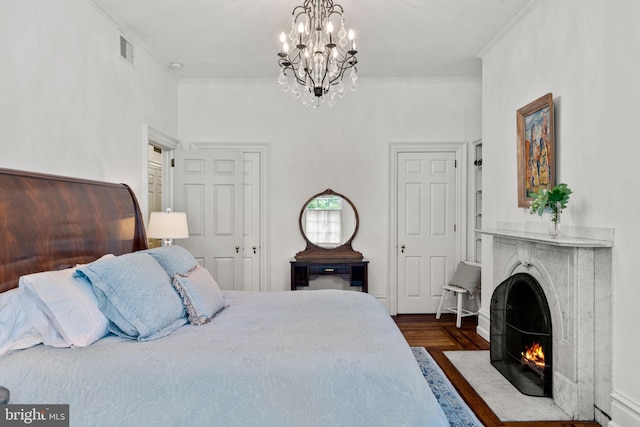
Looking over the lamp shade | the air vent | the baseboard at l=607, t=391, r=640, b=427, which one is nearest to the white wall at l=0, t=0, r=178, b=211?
the air vent

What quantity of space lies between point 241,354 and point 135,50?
3.20 m

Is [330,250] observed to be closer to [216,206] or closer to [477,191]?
[216,206]

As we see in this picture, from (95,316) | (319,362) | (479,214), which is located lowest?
(319,362)

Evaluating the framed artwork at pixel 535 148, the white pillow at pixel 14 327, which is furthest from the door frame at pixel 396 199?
the white pillow at pixel 14 327

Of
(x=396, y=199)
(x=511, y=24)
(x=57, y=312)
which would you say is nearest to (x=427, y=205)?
(x=396, y=199)

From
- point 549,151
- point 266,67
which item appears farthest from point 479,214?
point 266,67

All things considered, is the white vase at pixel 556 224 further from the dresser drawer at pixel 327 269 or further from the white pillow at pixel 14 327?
the white pillow at pixel 14 327

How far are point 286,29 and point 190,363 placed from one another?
2.93 meters

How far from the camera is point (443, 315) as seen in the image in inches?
194

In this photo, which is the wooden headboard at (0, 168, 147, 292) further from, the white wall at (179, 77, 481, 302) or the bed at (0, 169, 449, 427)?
the white wall at (179, 77, 481, 302)

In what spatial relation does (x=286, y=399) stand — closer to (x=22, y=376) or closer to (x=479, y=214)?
(x=22, y=376)

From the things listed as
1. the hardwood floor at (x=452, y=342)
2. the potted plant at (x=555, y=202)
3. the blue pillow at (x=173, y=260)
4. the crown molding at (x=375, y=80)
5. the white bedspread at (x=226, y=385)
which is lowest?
the hardwood floor at (x=452, y=342)

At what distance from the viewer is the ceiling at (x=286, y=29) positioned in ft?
10.3

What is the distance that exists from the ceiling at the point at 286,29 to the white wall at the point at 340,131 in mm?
304
